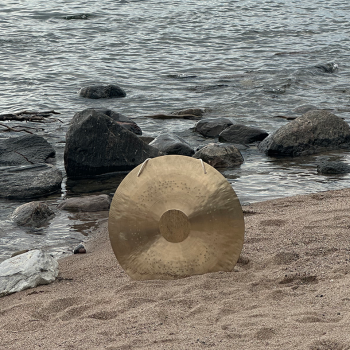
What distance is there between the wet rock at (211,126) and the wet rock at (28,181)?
3.61m

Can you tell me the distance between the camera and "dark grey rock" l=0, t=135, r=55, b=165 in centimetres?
899

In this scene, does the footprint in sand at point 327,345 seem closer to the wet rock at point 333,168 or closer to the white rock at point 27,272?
the white rock at point 27,272

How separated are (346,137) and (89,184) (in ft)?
15.6

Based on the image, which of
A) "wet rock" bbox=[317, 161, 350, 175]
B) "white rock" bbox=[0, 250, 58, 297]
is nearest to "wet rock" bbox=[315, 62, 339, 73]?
"wet rock" bbox=[317, 161, 350, 175]

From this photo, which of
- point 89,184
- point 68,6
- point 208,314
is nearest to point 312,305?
point 208,314

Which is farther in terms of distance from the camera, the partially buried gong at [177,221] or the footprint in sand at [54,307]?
the partially buried gong at [177,221]

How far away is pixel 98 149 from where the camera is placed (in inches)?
340

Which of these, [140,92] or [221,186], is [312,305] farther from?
[140,92]

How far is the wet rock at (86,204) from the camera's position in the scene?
23.3 ft

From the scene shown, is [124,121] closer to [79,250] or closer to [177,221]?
[79,250]

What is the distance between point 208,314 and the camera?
358 centimetres

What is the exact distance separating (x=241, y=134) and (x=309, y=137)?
51.8 inches

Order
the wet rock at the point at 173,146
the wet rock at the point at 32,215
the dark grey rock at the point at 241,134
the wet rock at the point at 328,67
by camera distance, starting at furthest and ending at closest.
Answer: the wet rock at the point at 328,67
the dark grey rock at the point at 241,134
the wet rock at the point at 173,146
the wet rock at the point at 32,215

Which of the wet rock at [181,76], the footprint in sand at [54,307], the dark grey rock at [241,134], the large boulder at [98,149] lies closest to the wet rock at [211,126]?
the dark grey rock at [241,134]
